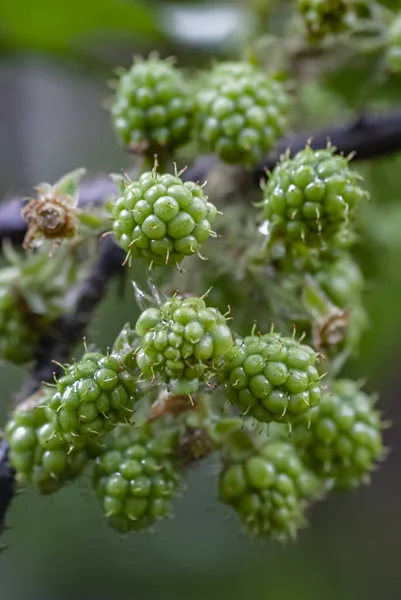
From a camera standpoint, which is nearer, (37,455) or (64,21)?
(37,455)

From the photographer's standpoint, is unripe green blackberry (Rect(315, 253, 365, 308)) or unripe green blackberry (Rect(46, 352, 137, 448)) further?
unripe green blackberry (Rect(315, 253, 365, 308))

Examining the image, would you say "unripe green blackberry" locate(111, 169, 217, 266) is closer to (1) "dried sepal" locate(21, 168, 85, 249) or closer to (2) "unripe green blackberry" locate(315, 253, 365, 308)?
(1) "dried sepal" locate(21, 168, 85, 249)

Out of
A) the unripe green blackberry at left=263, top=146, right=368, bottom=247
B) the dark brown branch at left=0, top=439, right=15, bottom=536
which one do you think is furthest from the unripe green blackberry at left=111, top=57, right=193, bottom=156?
the dark brown branch at left=0, top=439, right=15, bottom=536

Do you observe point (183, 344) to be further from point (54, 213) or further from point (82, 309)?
point (82, 309)

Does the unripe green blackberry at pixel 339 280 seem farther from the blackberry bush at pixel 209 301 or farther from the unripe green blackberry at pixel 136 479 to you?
the unripe green blackberry at pixel 136 479

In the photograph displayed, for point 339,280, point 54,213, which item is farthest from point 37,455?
point 339,280

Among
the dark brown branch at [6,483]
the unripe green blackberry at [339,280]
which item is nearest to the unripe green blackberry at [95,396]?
the dark brown branch at [6,483]
